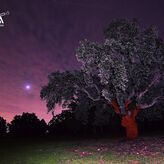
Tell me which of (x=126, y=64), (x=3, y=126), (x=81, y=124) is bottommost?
(x=126, y=64)

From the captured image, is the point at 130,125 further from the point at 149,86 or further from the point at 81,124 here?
the point at 81,124

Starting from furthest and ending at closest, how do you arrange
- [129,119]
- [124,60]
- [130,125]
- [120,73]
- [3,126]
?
[3,126], [130,125], [129,119], [124,60], [120,73]

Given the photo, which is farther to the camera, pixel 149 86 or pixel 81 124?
pixel 81 124

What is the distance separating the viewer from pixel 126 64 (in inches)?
1618

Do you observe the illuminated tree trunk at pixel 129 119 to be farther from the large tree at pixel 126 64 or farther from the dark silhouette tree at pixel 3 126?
the dark silhouette tree at pixel 3 126

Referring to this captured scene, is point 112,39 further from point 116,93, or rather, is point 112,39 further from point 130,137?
point 130,137

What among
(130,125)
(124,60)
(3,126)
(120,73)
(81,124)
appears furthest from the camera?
(3,126)

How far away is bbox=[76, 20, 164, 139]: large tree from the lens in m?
37.5

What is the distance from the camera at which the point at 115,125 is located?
11262 centimetres

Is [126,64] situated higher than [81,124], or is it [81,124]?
[81,124]

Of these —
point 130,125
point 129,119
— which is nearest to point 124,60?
point 129,119

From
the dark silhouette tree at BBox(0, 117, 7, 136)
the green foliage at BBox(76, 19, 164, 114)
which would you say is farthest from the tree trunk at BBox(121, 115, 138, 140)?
the dark silhouette tree at BBox(0, 117, 7, 136)

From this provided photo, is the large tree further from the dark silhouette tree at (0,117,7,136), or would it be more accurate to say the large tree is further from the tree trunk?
the dark silhouette tree at (0,117,7,136)

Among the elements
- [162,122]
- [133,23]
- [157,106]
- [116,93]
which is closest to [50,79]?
[116,93]
